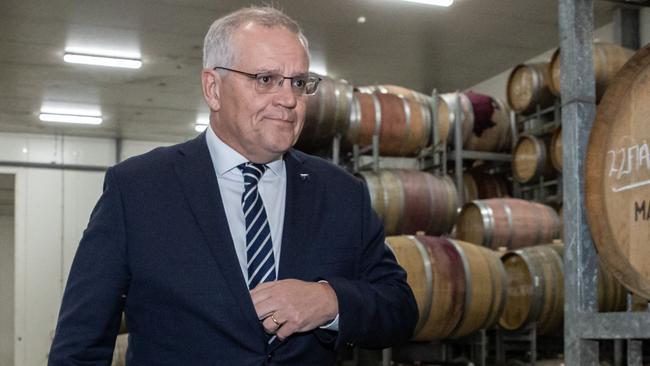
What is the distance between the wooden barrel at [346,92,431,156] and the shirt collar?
6637 millimetres

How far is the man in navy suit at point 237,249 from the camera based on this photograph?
5.60 feet

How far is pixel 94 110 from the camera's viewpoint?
15.3 meters

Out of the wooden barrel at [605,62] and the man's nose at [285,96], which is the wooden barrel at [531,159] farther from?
the man's nose at [285,96]

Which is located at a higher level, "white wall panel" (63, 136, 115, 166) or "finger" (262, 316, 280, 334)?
"white wall panel" (63, 136, 115, 166)

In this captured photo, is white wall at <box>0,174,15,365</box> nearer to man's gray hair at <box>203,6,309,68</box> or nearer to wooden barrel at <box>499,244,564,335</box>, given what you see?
wooden barrel at <box>499,244,564,335</box>

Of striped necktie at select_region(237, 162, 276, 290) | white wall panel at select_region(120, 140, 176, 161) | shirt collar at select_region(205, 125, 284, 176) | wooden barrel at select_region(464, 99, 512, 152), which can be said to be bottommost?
striped necktie at select_region(237, 162, 276, 290)

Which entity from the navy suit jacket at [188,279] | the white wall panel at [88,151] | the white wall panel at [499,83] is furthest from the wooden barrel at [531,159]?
the white wall panel at [88,151]

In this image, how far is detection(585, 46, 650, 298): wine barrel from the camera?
6.89 ft

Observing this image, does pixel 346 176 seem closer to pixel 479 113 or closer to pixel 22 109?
pixel 479 113

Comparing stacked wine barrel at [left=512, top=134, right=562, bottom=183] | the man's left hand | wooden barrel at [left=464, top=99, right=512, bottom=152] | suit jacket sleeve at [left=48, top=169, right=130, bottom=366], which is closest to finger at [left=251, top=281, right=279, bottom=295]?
the man's left hand

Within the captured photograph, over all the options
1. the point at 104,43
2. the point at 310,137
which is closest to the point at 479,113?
the point at 310,137

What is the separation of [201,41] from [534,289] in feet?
20.2

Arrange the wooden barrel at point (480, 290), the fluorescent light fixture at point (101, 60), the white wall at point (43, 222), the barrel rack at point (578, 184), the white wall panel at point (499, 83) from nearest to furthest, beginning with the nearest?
the barrel rack at point (578, 184) < the wooden barrel at point (480, 290) < the white wall panel at point (499, 83) < the fluorescent light fixture at point (101, 60) < the white wall at point (43, 222)

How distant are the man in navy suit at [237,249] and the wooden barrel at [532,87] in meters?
7.78
